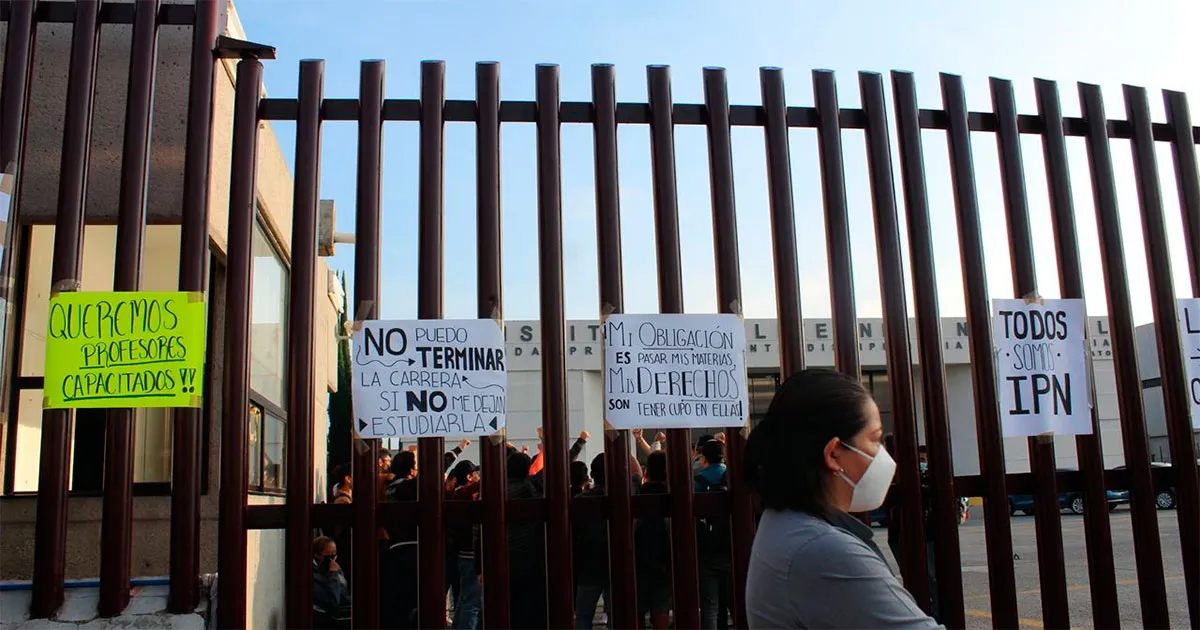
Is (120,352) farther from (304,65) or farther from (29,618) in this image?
(304,65)

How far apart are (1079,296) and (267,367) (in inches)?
209

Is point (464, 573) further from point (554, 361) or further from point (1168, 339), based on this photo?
point (1168, 339)

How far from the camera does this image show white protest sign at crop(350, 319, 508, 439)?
4.73 meters

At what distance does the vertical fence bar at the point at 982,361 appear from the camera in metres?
5.07

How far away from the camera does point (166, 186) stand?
5367 millimetres

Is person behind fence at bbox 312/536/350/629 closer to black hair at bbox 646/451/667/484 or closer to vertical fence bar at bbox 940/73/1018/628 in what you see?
black hair at bbox 646/451/667/484

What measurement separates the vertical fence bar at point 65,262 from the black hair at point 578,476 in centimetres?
325

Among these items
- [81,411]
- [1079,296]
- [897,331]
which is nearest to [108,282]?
[81,411]

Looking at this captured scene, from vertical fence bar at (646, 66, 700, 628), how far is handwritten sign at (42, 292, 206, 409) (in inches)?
88.4

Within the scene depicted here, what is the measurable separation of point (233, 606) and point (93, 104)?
2569mm

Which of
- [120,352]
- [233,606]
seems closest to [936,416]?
[233,606]

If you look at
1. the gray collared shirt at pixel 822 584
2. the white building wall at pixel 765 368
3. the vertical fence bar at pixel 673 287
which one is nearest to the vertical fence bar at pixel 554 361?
the vertical fence bar at pixel 673 287

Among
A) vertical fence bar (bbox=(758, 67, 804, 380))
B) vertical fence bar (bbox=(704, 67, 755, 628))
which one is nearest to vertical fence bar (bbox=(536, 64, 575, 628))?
vertical fence bar (bbox=(704, 67, 755, 628))

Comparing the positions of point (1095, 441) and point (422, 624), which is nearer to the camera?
point (422, 624)
